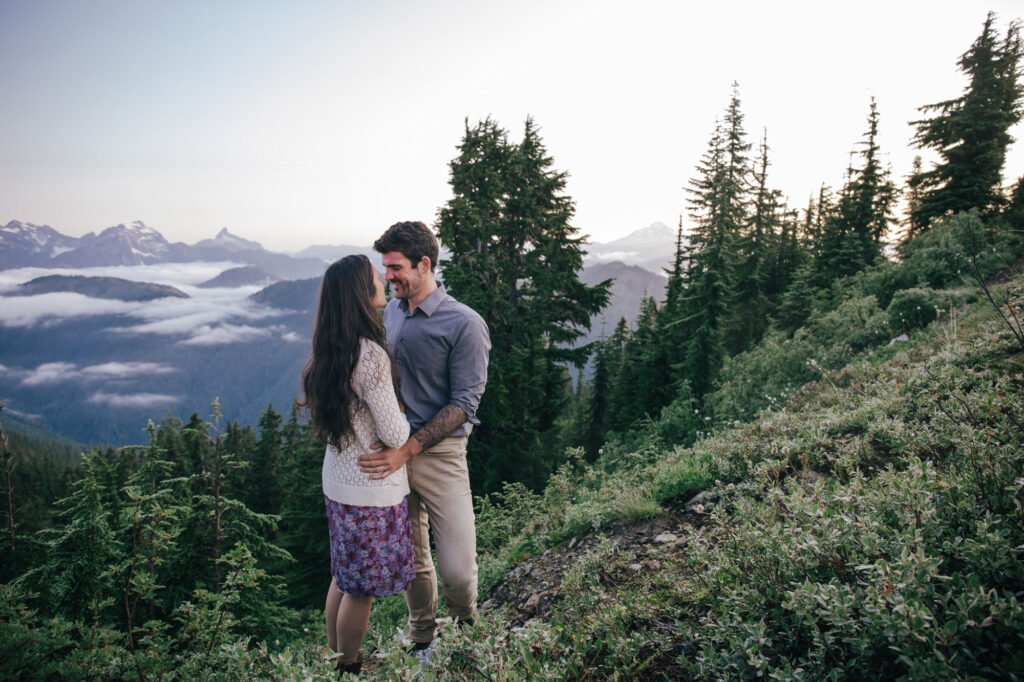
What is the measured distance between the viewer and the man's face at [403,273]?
355cm

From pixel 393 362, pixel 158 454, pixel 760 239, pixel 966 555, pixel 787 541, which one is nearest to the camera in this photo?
pixel 966 555

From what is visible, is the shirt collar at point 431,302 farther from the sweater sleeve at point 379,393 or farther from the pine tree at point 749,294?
the pine tree at point 749,294

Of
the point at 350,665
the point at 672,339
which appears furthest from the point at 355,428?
the point at 672,339

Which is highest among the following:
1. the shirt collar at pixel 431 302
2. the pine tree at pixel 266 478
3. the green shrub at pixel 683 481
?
the shirt collar at pixel 431 302

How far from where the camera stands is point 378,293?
10.8ft

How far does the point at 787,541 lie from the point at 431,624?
2.84m

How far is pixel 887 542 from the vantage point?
2275mm

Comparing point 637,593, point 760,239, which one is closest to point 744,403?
point 637,593

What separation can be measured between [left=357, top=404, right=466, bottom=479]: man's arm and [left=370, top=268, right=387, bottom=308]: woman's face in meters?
0.92

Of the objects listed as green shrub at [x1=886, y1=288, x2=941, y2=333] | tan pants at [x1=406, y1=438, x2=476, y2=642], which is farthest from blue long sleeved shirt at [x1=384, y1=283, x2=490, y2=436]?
green shrub at [x1=886, y1=288, x2=941, y2=333]

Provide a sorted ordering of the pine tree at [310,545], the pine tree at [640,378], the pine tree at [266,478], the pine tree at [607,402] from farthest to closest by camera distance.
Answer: the pine tree at [266,478], the pine tree at [607,402], the pine tree at [640,378], the pine tree at [310,545]

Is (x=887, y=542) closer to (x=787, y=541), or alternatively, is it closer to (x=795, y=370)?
(x=787, y=541)

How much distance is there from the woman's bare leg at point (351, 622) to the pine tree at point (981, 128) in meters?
28.1

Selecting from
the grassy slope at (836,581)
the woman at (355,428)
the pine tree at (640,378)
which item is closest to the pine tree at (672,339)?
the pine tree at (640,378)
